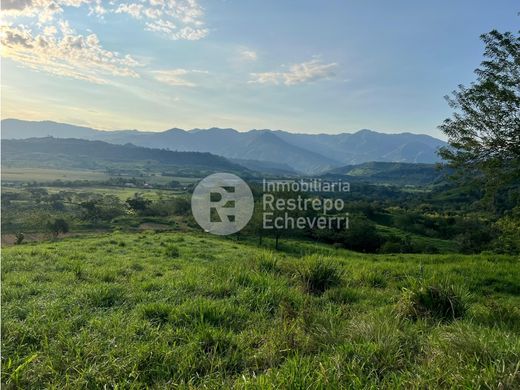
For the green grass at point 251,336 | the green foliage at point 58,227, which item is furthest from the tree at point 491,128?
the green foliage at point 58,227

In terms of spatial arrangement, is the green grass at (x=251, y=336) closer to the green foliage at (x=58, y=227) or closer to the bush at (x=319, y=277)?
the bush at (x=319, y=277)

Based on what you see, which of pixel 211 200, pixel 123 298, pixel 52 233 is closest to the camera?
pixel 123 298

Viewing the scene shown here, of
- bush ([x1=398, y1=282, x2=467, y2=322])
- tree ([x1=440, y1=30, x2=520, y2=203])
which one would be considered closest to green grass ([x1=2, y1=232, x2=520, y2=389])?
bush ([x1=398, y1=282, x2=467, y2=322])

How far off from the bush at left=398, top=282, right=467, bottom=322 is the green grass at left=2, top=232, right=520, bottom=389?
2cm

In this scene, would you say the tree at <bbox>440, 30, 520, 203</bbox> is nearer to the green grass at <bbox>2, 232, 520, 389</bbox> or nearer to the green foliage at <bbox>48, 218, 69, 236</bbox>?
the green grass at <bbox>2, 232, 520, 389</bbox>

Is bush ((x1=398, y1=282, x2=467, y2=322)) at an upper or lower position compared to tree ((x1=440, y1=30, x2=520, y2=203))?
lower

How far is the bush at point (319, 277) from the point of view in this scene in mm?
7995

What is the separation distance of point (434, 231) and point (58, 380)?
97.6m

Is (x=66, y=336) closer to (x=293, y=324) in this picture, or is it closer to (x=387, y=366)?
(x=293, y=324)

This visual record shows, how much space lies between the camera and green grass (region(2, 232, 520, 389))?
12.5 feet

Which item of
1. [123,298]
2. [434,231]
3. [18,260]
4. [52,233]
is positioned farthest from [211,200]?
[123,298]

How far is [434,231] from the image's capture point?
8844 cm

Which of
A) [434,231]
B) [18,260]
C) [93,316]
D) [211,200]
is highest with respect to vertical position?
[93,316]

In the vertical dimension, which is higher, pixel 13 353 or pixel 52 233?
pixel 13 353
